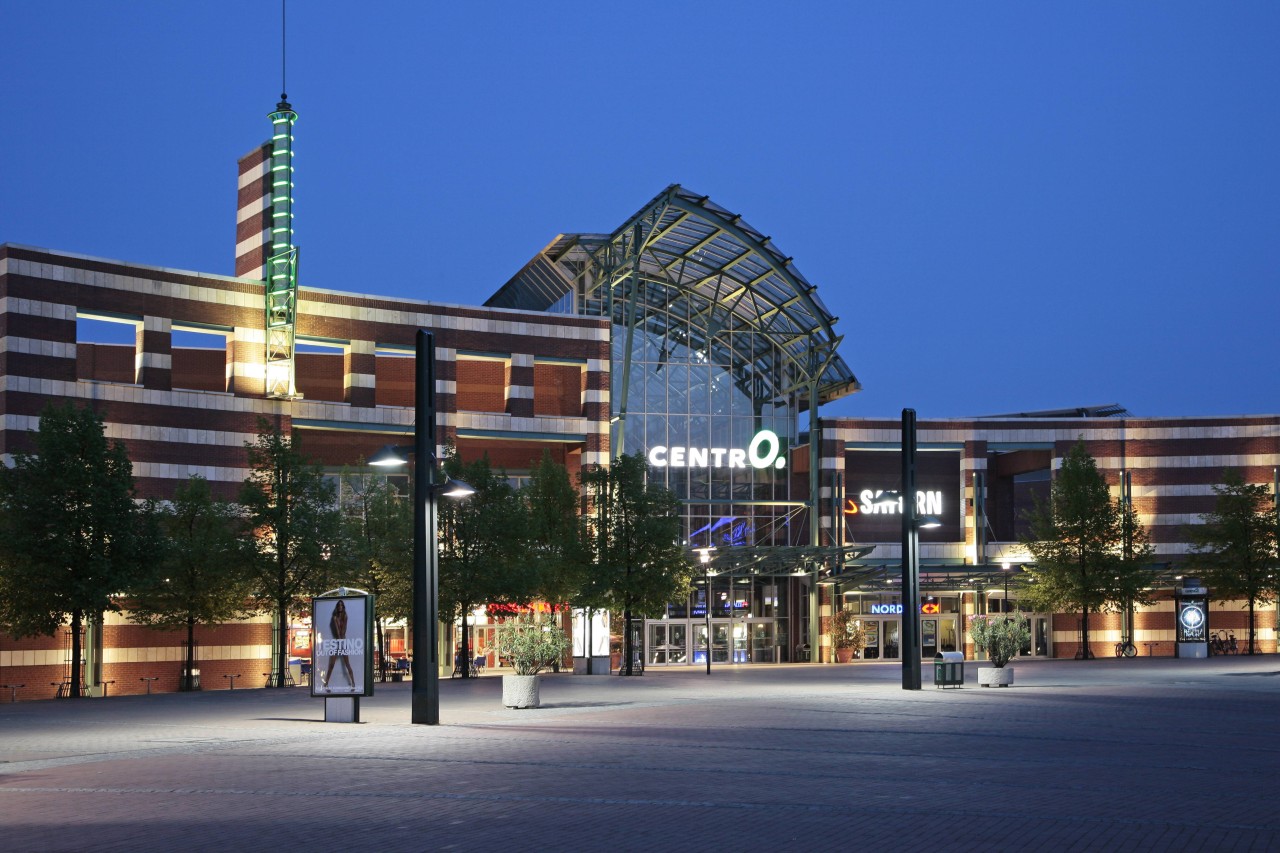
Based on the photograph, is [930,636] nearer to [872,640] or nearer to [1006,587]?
[872,640]

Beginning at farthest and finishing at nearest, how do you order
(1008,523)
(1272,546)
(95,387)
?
(1008,523)
(1272,546)
(95,387)

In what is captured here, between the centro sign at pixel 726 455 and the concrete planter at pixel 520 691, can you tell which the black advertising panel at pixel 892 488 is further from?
the concrete planter at pixel 520 691

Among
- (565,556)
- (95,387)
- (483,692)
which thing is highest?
(95,387)

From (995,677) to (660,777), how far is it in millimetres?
23935

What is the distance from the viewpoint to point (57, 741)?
76.4 ft

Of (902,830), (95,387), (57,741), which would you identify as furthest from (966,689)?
(95,387)

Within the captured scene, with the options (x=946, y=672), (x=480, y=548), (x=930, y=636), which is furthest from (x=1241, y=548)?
(x=480, y=548)

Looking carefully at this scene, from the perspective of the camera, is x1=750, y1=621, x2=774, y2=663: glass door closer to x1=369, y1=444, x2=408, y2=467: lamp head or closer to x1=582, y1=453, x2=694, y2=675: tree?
x1=582, y1=453, x2=694, y2=675: tree

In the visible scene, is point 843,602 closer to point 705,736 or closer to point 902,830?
point 705,736

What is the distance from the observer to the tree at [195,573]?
1727 inches

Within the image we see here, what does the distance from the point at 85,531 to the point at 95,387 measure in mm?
8885

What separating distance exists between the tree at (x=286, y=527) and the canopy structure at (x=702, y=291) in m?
16.9

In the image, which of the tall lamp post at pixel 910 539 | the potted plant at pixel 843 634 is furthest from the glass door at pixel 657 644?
the tall lamp post at pixel 910 539

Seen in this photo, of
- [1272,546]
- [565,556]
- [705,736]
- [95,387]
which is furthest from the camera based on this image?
[1272,546]
